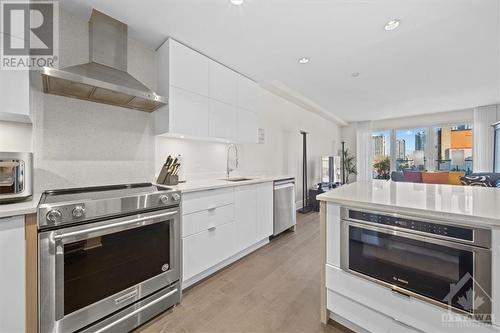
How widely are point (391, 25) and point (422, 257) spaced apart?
2.06 m

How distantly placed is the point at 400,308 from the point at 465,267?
0.41m

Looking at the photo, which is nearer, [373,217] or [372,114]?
[373,217]

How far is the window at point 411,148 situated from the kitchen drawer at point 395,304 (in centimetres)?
717

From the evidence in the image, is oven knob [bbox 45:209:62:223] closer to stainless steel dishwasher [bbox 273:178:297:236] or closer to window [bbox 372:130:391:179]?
stainless steel dishwasher [bbox 273:178:297:236]

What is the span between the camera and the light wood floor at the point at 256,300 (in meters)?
1.52

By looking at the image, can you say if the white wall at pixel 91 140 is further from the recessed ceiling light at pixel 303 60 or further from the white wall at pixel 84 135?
the recessed ceiling light at pixel 303 60

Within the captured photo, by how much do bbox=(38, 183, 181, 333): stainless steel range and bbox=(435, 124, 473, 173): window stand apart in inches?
311

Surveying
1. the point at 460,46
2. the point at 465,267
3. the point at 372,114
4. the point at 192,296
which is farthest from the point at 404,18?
the point at 372,114

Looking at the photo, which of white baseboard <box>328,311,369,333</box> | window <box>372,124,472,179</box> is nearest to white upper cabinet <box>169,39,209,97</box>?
white baseboard <box>328,311,369,333</box>

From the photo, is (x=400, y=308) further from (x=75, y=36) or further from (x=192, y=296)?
(x=75, y=36)

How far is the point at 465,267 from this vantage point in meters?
1.02

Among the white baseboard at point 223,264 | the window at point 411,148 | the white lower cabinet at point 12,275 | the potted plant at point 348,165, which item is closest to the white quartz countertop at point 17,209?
the white lower cabinet at point 12,275

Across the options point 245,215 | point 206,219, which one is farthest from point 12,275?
point 245,215

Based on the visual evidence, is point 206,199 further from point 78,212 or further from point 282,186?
point 282,186
